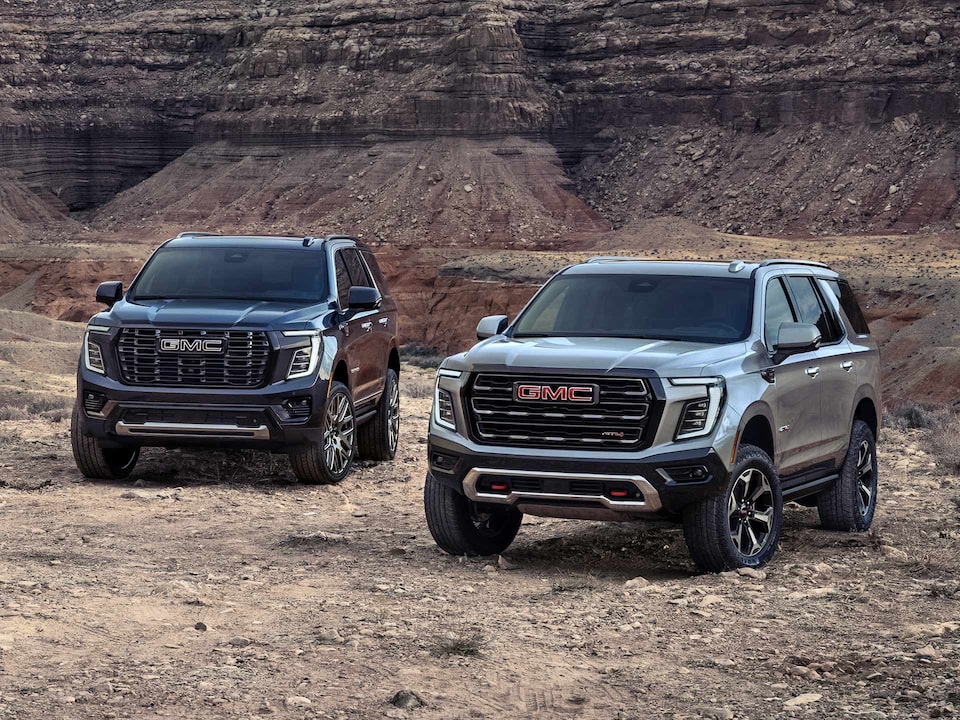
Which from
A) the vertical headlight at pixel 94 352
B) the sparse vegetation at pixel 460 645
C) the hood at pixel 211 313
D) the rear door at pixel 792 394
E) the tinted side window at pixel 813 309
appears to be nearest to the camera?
the sparse vegetation at pixel 460 645

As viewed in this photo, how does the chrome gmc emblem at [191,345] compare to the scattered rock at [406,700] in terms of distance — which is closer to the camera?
the scattered rock at [406,700]

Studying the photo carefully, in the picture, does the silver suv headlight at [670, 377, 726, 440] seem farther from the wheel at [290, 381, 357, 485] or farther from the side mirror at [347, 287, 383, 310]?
the side mirror at [347, 287, 383, 310]

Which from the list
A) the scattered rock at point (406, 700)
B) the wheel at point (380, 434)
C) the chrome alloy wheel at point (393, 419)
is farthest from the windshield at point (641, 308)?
the chrome alloy wheel at point (393, 419)

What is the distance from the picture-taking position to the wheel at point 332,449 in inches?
494

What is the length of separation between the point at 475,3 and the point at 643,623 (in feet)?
238

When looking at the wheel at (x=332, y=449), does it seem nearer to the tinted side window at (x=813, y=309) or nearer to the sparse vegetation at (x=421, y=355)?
the tinted side window at (x=813, y=309)

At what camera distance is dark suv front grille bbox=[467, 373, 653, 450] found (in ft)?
27.2

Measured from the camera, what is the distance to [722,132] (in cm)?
7119

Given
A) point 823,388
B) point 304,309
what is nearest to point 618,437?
point 823,388

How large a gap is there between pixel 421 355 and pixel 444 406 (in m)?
37.7

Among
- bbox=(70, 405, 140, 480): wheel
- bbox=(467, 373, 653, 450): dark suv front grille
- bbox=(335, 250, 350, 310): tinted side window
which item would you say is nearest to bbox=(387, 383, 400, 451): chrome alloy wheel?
bbox=(335, 250, 350, 310): tinted side window

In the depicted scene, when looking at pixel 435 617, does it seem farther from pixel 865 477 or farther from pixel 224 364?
pixel 224 364

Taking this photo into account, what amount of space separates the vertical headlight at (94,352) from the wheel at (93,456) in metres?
0.39

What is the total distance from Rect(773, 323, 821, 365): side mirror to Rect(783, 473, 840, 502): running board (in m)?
0.91
